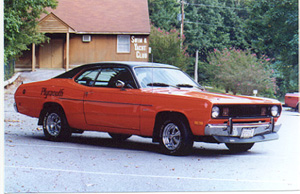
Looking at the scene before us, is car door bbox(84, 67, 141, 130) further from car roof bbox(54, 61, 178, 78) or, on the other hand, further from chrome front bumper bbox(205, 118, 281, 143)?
chrome front bumper bbox(205, 118, 281, 143)

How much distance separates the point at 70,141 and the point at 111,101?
4.62 ft

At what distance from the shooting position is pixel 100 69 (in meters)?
8.61

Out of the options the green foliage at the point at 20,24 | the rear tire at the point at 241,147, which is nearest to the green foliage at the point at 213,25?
the rear tire at the point at 241,147

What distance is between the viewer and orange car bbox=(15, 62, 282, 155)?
7.15m

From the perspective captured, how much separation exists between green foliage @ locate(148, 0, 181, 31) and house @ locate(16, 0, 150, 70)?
16cm

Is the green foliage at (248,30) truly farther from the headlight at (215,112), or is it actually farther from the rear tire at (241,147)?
the headlight at (215,112)

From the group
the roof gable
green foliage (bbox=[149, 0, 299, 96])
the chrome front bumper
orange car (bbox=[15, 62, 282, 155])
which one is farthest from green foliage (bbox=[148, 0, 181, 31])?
the roof gable

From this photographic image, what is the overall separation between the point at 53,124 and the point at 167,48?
8.08ft

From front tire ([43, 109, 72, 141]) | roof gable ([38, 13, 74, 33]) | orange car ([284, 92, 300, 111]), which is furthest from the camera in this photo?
roof gable ([38, 13, 74, 33])

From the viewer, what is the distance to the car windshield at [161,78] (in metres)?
8.00

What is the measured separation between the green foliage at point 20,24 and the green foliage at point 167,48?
2.78m

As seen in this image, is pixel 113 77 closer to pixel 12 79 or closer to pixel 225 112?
pixel 225 112

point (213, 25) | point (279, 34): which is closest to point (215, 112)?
point (279, 34)

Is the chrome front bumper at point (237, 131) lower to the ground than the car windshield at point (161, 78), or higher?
lower
